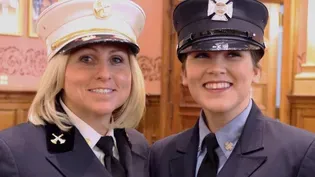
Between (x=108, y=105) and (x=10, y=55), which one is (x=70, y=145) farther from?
(x=10, y=55)

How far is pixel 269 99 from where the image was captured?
15.8 feet

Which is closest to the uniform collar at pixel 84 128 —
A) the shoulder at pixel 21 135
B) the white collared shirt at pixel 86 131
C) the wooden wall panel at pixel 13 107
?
the white collared shirt at pixel 86 131

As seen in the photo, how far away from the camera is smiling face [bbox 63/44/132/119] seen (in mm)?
1495

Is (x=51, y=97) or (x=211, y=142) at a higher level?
(x=51, y=97)

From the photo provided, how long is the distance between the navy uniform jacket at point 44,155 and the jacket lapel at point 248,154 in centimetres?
35

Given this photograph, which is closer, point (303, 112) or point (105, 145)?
point (105, 145)

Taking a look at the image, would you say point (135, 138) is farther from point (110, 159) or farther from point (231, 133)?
point (231, 133)

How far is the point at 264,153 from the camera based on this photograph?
4.79 feet

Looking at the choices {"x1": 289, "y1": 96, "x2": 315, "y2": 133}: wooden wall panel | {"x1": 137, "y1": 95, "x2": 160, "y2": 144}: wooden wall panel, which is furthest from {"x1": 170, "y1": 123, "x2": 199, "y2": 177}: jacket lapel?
{"x1": 137, "y1": 95, "x2": 160, "y2": 144}: wooden wall panel

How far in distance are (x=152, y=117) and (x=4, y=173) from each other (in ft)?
13.3

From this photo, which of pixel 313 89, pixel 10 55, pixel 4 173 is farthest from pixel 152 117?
pixel 4 173

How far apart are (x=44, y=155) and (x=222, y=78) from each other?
599 millimetres

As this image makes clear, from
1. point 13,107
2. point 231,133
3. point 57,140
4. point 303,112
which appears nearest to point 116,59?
point 57,140

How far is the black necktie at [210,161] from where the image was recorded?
4.84 feet
